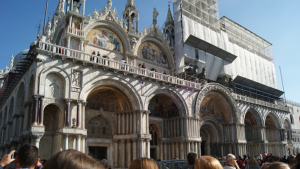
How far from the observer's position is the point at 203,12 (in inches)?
1375

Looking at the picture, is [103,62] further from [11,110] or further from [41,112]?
[11,110]

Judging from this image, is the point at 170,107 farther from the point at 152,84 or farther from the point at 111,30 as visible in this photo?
the point at 111,30

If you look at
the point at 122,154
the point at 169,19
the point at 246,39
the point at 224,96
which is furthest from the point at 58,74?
the point at 246,39

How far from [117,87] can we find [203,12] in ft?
65.9

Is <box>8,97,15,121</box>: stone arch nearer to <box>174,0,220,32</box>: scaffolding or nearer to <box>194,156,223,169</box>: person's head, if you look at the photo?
Answer: <box>174,0,220,32</box>: scaffolding

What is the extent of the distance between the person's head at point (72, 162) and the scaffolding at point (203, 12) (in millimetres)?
31459

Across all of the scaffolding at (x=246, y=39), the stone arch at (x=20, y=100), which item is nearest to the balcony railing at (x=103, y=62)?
the stone arch at (x=20, y=100)

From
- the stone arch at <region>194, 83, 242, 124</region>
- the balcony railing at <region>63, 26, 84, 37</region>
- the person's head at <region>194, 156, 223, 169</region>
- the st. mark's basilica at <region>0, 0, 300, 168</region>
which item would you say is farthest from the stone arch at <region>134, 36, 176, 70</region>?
the person's head at <region>194, 156, 223, 169</region>

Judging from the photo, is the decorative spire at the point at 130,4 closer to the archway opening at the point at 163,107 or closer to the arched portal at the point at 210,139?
the archway opening at the point at 163,107

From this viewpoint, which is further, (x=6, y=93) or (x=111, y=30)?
(x=6, y=93)

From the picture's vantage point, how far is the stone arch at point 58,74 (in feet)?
55.1

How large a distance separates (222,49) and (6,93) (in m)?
25.7

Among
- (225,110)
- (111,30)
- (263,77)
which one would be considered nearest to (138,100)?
(111,30)

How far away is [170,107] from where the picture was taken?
25188mm
